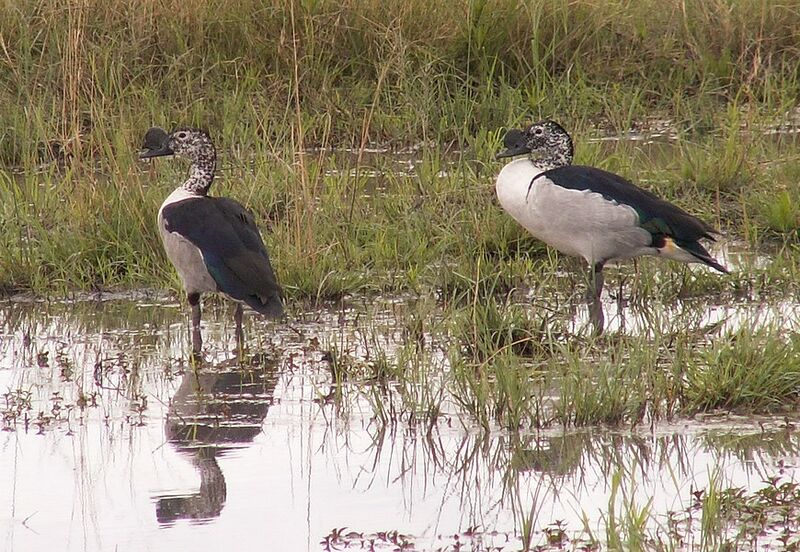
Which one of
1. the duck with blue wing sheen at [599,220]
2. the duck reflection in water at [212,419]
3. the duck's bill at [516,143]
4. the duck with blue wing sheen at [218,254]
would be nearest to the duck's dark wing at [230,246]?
the duck with blue wing sheen at [218,254]

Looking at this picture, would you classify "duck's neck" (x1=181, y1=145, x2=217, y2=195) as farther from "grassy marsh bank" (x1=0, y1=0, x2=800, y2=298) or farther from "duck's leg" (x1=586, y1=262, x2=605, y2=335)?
"duck's leg" (x1=586, y1=262, x2=605, y2=335)

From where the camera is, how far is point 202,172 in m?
7.58

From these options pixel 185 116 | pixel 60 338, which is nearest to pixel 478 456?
pixel 60 338

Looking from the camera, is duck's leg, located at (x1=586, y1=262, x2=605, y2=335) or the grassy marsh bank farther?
the grassy marsh bank

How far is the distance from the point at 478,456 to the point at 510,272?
255cm

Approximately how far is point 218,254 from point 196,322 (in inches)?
12.5

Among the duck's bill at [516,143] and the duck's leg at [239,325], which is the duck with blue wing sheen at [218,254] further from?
the duck's bill at [516,143]

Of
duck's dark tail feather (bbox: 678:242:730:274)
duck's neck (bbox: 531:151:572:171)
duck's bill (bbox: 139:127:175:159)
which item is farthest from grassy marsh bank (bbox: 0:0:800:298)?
duck's dark tail feather (bbox: 678:242:730:274)

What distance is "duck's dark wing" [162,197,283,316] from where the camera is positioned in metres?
6.70

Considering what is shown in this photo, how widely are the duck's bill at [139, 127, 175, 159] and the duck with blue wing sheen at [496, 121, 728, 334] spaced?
1.68 metres

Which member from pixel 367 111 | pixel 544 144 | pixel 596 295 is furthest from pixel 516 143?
pixel 367 111

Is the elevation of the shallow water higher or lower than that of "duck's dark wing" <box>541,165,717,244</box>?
lower

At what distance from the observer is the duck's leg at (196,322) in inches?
263

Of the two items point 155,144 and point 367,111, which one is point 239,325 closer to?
point 155,144
